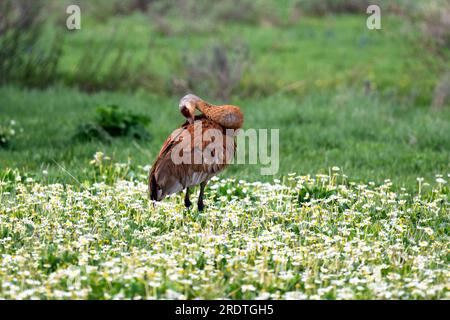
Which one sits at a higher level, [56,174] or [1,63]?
[1,63]

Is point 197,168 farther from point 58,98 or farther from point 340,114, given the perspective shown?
point 58,98

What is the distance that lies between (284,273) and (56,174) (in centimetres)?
379

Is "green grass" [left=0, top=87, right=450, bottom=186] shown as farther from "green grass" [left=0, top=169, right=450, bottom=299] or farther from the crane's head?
the crane's head

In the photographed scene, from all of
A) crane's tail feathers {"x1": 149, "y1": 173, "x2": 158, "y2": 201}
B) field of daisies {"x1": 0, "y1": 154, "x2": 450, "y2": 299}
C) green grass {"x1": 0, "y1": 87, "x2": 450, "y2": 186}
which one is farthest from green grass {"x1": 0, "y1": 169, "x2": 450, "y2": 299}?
green grass {"x1": 0, "y1": 87, "x2": 450, "y2": 186}

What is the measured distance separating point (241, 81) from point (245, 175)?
6845 mm

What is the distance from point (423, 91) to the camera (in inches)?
613

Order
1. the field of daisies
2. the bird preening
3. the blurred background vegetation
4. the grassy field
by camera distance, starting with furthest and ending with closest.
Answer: the blurred background vegetation, the bird preening, the grassy field, the field of daisies

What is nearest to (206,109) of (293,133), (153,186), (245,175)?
(153,186)

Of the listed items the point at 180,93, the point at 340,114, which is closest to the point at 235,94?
the point at 180,93

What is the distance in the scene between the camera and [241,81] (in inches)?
632

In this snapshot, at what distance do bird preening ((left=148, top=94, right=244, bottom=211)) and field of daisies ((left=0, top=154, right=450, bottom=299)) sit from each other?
0.33m

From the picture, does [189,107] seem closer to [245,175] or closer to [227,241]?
[227,241]

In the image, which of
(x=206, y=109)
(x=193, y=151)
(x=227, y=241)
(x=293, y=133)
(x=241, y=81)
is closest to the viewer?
(x=227, y=241)

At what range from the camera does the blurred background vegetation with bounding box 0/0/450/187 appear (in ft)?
35.1
